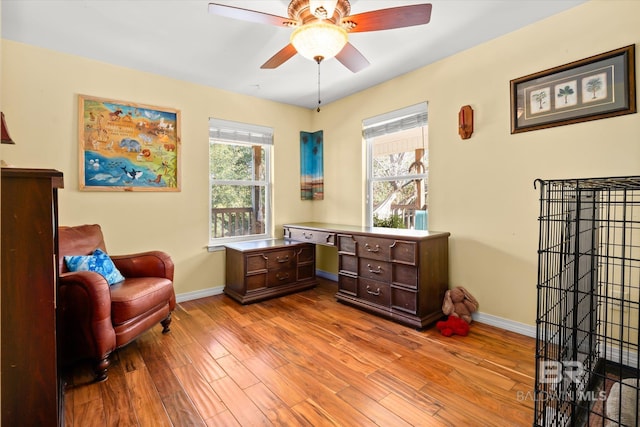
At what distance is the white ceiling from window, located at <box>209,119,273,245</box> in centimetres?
67

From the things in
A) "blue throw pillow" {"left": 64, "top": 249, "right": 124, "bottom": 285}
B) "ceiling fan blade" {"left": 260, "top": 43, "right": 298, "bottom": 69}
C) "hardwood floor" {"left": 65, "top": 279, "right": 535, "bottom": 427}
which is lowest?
"hardwood floor" {"left": 65, "top": 279, "right": 535, "bottom": 427}

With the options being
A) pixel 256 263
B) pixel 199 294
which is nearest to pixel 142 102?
pixel 256 263

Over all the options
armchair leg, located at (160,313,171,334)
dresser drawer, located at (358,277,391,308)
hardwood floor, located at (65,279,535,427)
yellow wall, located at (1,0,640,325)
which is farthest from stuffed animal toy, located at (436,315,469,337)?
armchair leg, located at (160,313,171,334)

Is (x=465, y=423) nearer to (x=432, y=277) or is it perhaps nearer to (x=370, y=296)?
(x=432, y=277)

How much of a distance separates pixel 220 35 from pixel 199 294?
2.67 metres

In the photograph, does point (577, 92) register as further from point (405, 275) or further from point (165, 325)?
point (165, 325)

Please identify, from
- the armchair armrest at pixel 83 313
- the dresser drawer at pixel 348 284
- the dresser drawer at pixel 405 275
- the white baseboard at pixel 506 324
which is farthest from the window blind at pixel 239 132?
the white baseboard at pixel 506 324

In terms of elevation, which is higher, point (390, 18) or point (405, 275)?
point (390, 18)

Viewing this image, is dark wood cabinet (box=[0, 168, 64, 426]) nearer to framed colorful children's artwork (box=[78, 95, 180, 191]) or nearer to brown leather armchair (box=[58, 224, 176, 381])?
brown leather armchair (box=[58, 224, 176, 381])

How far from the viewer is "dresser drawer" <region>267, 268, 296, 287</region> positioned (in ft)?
11.4

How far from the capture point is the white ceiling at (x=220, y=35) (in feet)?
6.97

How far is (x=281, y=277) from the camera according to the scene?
3559mm

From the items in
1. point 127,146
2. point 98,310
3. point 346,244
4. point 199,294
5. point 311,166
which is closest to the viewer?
point 98,310

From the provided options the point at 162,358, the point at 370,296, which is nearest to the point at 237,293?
the point at 162,358
